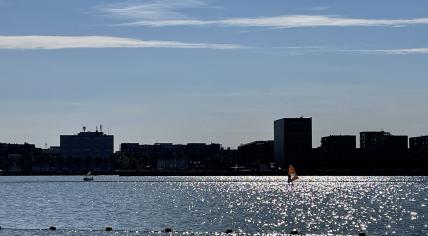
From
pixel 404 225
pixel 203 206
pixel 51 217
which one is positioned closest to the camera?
pixel 404 225

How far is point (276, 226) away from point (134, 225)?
59.6ft

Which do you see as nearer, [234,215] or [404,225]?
[404,225]

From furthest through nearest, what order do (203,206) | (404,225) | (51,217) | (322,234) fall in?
1. (203,206)
2. (51,217)
3. (404,225)
4. (322,234)

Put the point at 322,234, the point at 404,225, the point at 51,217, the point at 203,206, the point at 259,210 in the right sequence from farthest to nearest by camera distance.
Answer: the point at 203,206 < the point at 259,210 < the point at 51,217 < the point at 404,225 < the point at 322,234

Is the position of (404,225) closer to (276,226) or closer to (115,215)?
(276,226)

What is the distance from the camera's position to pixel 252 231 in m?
124

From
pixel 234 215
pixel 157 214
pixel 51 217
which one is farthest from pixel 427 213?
pixel 51 217

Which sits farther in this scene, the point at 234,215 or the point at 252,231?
the point at 234,215

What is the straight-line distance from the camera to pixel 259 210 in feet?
566

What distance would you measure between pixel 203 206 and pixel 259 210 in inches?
741

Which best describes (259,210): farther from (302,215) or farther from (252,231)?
(252,231)

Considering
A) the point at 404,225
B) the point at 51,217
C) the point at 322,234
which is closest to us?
the point at 322,234

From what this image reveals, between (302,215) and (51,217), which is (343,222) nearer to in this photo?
(302,215)

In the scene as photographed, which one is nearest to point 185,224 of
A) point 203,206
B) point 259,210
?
point 259,210
